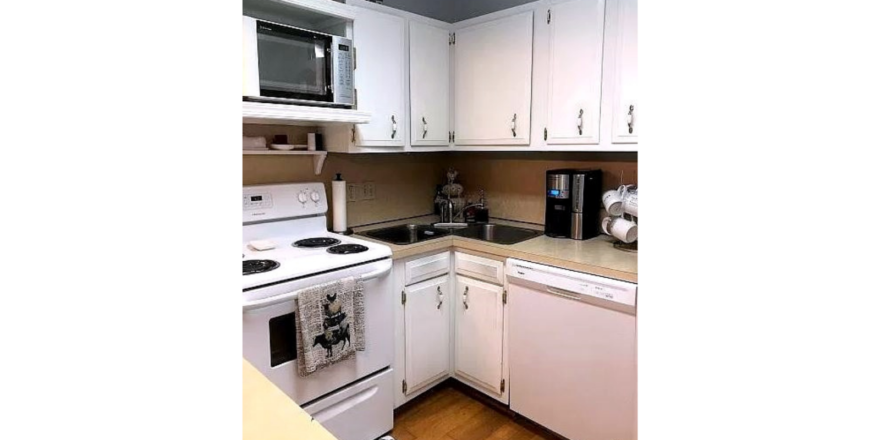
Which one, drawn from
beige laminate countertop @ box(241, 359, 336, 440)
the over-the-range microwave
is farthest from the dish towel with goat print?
beige laminate countertop @ box(241, 359, 336, 440)

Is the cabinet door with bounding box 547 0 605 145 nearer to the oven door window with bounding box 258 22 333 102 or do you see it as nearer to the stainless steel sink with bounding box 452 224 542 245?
the stainless steel sink with bounding box 452 224 542 245

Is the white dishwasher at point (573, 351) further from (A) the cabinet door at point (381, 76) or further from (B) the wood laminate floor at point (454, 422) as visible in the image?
(A) the cabinet door at point (381, 76)

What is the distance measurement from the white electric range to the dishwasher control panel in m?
0.60

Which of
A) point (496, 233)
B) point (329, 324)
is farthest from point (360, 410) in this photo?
point (496, 233)

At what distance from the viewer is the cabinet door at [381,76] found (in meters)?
2.44

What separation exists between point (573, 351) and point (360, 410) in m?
0.95

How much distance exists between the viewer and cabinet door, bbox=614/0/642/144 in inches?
83.5

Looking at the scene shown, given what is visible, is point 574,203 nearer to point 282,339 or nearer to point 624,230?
point 624,230

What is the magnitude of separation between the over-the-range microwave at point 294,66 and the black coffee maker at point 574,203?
1098mm
